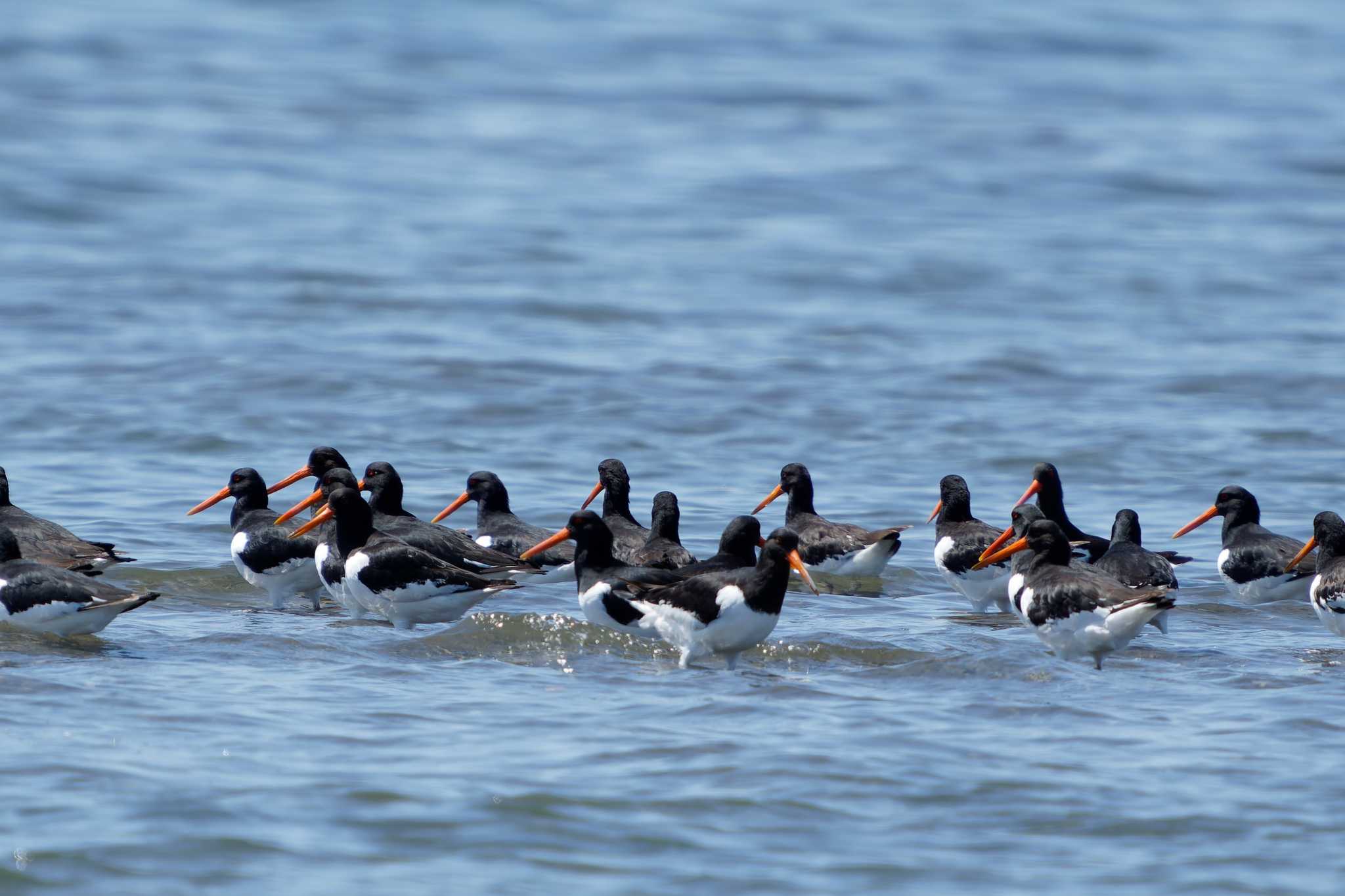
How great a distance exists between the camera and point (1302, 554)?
11117 millimetres

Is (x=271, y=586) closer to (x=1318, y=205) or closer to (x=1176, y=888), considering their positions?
(x=1176, y=888)

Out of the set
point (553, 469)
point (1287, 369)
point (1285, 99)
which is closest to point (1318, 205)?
point (1285, 99)

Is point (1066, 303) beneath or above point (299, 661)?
above

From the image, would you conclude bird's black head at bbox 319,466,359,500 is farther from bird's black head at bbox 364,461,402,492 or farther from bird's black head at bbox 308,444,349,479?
bird's black head at bbox 308,444,349,479

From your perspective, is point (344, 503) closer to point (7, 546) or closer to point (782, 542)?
point (7, 546)

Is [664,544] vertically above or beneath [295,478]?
beneath

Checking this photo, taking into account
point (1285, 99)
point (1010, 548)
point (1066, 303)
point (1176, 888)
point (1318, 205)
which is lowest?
point (1176, 888)

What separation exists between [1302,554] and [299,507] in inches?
256

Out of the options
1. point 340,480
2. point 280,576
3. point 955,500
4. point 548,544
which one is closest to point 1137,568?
point 955,500

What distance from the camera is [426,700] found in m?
8.54

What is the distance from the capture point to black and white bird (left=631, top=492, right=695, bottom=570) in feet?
37.2

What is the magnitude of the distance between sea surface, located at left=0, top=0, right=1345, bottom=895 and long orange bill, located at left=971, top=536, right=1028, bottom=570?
1.20ft

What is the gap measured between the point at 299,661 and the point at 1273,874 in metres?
5.08

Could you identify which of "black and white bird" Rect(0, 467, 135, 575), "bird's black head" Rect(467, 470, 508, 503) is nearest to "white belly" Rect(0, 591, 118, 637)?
"black and white bird" Rect(0, 467, 135, 575)
